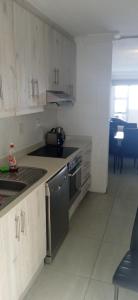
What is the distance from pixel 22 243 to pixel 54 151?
1440 mm

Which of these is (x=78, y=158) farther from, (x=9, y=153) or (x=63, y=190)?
(x=9, y=153)

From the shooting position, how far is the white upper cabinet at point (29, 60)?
2.05 meters

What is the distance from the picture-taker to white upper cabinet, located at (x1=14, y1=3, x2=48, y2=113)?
6.73 feet

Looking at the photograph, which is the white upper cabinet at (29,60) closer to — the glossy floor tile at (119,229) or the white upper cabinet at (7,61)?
the white upper cabinet at (7,61)

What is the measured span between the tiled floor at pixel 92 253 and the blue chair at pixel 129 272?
1.52 feet

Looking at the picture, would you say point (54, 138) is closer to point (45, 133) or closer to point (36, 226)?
point (45, 133)

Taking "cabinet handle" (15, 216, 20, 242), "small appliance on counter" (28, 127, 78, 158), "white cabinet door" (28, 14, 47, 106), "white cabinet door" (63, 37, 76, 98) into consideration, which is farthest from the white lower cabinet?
"white cabinet door" (63, 37, 76, 98)

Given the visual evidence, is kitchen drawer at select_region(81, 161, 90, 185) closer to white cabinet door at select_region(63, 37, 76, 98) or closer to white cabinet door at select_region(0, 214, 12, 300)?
white cabinet door at select_region(63, 37, 76, 98)

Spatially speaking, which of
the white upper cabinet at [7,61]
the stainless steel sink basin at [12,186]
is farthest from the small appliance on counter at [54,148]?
the white upper cabinet at [7,61]

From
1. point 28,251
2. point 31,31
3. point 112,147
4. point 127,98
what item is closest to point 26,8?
point 31,31

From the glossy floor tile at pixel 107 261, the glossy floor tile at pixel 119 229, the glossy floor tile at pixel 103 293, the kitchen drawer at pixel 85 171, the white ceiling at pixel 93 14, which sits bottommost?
the glossy floor tile at pixel 103 293

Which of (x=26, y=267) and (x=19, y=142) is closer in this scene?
(x=26, y=267)

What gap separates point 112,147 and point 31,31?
3273mm

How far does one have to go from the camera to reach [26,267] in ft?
5.99
